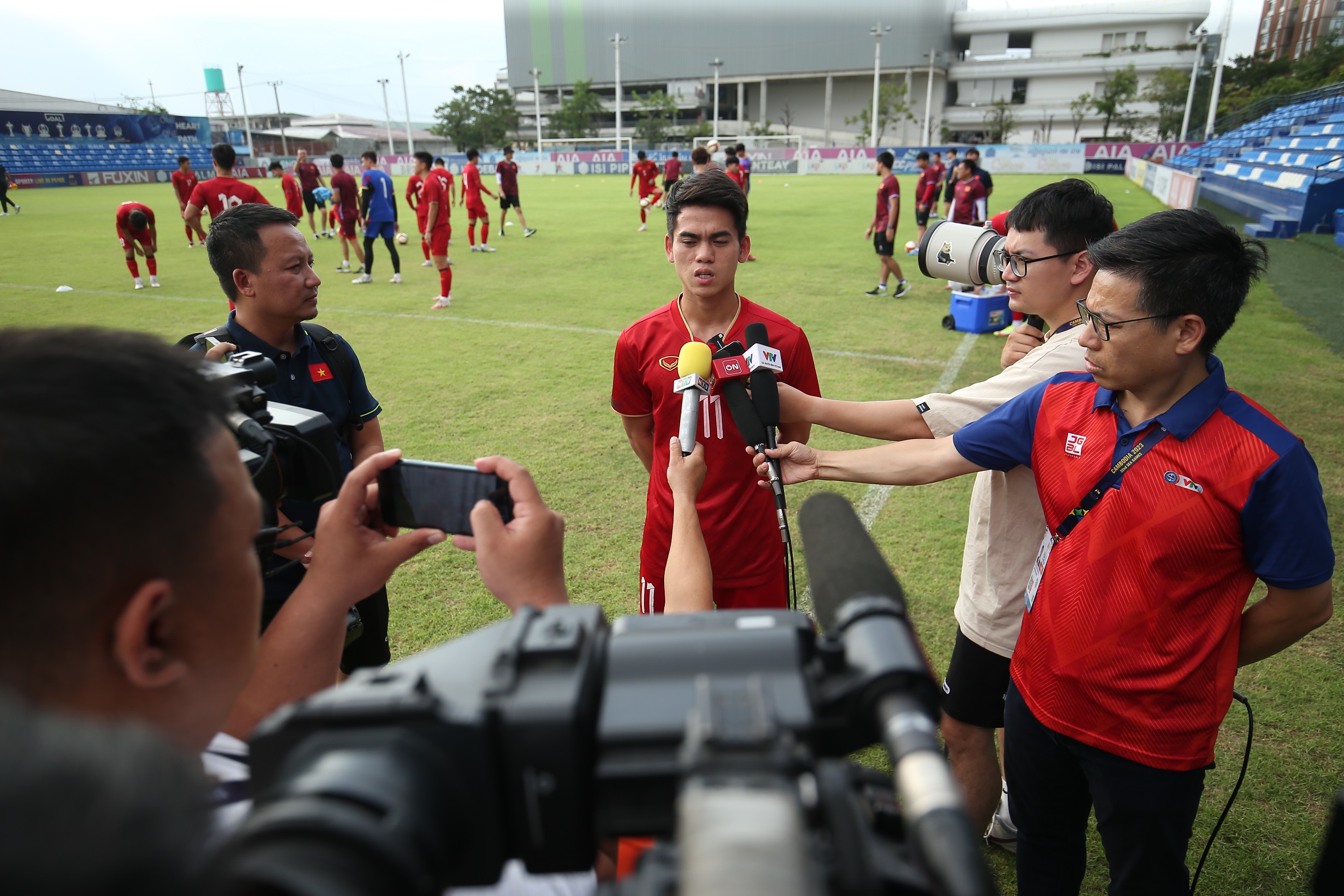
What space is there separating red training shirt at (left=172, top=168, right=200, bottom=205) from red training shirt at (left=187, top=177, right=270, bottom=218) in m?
5.33

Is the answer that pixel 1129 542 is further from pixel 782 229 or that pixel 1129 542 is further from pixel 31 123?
pixel 31 123

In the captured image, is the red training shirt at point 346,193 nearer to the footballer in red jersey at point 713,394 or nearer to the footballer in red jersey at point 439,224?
the footballer in red jersey at point 439,224

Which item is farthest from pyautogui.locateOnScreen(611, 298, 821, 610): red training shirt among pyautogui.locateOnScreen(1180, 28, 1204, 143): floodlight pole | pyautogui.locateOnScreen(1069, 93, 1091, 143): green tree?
pyautogui.locateOnScreen(1069, 93, 1091, 143): green tree

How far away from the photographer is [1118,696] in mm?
1887

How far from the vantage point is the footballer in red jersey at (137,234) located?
36.6 feet

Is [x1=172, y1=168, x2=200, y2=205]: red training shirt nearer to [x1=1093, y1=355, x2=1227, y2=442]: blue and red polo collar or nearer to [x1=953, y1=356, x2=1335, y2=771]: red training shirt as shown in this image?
[x1=953, y1=356, x2=1335, y2=771]: red training shirt

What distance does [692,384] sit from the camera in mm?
2246

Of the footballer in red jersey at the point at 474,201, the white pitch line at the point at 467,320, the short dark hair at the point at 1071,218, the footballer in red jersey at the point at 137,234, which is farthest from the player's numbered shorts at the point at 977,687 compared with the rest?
the footballer in red jersey at the point at 474,201

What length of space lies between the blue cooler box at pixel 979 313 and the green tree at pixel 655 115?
194 ft

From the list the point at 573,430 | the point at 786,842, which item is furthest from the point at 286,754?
the point at 573,430

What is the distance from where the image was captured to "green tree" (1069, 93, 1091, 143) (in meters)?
56.5

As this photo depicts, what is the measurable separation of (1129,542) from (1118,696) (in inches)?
15.1

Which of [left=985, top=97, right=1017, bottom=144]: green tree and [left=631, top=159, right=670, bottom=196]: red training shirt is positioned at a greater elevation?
[left=985, top=97, right=1017, bottom=144]: green tree

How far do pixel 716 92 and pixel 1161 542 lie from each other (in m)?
67.6
